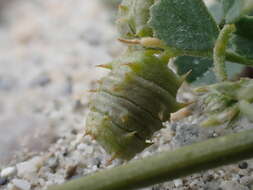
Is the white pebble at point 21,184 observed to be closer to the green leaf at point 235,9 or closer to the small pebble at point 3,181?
the small pebble at point 3,181

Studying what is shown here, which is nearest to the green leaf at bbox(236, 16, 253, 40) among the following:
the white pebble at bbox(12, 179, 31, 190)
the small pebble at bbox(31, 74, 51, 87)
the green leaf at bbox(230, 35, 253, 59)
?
the green leaf at bbox(230, 35, 253, 59)

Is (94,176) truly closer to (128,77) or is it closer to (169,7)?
(128,77)

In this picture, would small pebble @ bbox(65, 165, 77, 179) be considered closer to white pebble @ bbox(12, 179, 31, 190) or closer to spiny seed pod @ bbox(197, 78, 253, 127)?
white pebble @ bbox(12, 179, 31, 190)

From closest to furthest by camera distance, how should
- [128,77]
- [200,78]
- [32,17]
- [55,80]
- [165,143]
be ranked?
[128,77] → [200,78] → [165,143] → [55,80] → [32,17]

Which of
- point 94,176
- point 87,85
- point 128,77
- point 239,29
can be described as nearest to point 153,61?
point 128,77

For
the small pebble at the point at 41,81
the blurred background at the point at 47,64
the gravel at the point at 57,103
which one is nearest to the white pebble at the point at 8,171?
the gravel at the point at 57,103

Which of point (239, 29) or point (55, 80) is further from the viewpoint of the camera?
point (55, 80)
